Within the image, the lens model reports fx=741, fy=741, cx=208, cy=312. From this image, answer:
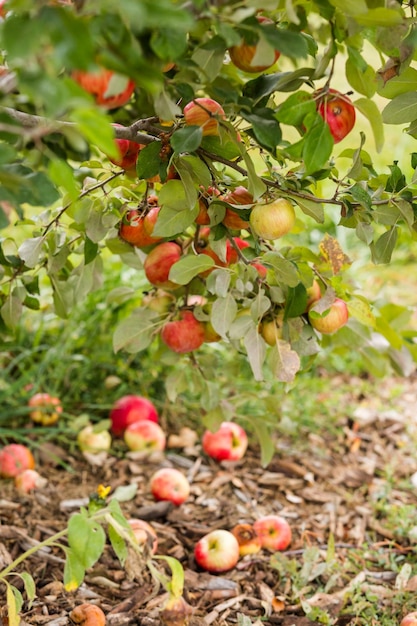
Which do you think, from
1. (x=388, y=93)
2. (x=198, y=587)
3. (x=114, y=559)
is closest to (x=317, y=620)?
(x=198, y=587)

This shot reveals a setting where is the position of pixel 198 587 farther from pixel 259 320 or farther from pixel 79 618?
pixel 259 320

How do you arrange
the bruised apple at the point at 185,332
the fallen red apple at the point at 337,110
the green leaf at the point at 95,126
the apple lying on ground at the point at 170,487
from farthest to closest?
the apple lying on ground at the point at 170,487 → the bruised apple at the point at 185,332 → the fallen red apple at the point at 337,110 → the green leaf at the point at 95,126

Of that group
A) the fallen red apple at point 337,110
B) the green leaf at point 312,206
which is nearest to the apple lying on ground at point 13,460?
the green leaf at point 312,206

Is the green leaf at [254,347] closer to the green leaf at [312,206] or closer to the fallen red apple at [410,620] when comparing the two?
the green leaf at [312,206]

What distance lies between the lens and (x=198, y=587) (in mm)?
1642

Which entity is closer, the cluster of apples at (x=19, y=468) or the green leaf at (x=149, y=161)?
the green leaf at (x=149, y=161)

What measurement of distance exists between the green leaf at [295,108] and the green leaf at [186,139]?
118mm

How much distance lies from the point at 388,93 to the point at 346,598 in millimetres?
1055

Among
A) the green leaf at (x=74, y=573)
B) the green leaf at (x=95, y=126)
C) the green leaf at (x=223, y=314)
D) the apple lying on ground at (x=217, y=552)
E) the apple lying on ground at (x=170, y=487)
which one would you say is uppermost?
the green leaf at (x=95, y=126)

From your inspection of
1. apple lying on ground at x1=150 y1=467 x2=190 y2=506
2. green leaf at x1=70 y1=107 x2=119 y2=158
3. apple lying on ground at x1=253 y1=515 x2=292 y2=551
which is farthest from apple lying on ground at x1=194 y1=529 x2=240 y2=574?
green leaf at x1=70 y1=107 x2=119 y2=158

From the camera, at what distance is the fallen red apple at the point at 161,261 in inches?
55.4

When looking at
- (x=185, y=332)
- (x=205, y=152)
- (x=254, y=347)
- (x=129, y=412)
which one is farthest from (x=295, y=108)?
(x=129, y=412)

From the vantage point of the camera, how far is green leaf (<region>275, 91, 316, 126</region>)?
0.96m

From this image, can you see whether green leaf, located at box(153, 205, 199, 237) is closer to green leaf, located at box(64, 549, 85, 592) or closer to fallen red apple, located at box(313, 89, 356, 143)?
fallen red apple, located at box(313, 89, 356, 143)
